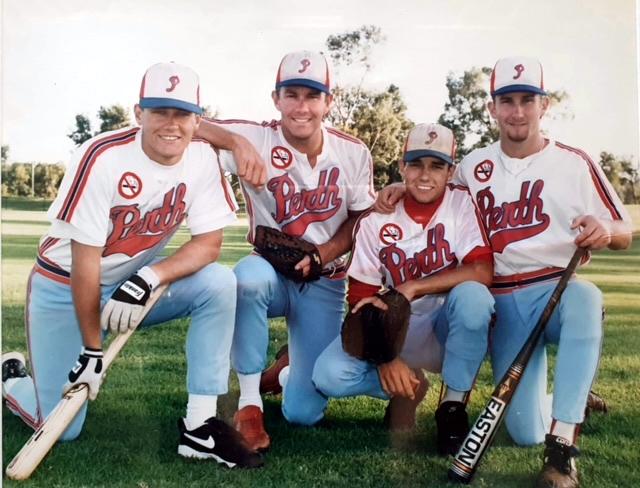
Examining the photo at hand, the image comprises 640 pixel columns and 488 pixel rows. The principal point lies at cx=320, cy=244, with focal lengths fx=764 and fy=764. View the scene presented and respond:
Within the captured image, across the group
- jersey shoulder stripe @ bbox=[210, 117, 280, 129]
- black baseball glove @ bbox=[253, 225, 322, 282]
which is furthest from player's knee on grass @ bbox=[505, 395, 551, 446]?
jersey shoulder stripe @ bbox=[210, 117, 280, 129]

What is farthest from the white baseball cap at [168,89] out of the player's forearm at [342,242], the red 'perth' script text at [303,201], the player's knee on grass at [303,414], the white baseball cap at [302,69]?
the player's knee on grass at [303,414]

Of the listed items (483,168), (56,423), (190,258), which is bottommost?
(56,423)

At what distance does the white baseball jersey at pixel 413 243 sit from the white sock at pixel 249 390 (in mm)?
539

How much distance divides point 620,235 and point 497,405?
0.78 m

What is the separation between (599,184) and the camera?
2.85m

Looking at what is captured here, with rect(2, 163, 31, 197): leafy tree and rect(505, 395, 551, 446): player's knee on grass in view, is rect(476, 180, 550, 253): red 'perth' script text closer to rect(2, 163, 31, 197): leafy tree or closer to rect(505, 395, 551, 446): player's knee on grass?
rect(505, 395, 551, 446): player's knee on grass

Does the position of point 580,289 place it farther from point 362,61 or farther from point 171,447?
point 171,447

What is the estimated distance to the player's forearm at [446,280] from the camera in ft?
9.29

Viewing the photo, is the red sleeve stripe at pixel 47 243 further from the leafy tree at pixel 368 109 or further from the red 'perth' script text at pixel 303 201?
the leafy tree at pixel 368 109

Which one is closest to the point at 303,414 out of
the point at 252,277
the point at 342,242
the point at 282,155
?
the point at 252,277

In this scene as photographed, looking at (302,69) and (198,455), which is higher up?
(302,69)

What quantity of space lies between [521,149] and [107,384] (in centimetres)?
176

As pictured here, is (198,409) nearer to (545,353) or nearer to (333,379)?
(333,379)

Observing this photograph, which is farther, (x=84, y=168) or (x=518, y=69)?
(x=518, y=69)
